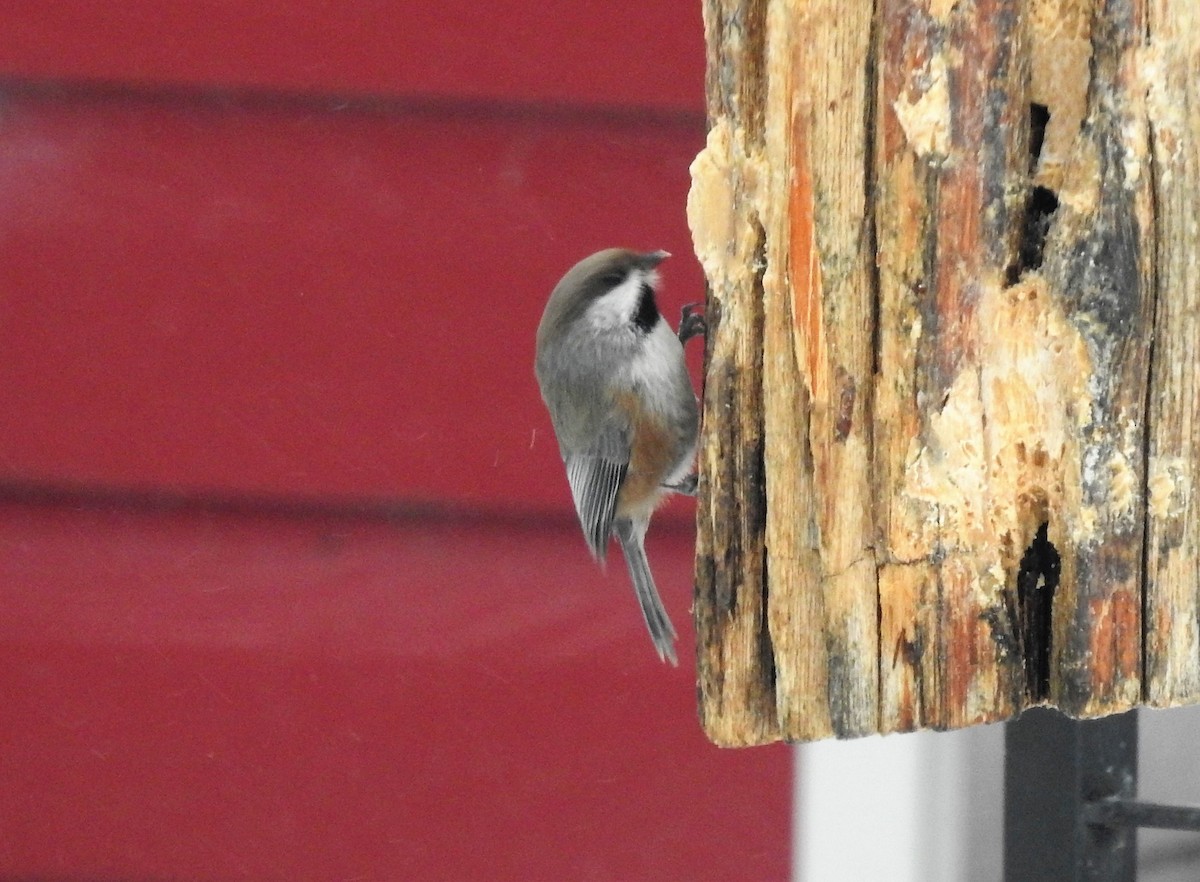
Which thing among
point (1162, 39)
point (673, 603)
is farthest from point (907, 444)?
point (673, 603)

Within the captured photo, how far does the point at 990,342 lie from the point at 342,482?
1154mm

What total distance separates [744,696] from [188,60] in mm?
1266

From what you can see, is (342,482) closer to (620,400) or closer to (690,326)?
(620,400)

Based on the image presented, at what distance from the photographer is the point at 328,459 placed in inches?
80.6

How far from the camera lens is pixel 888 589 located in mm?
1154

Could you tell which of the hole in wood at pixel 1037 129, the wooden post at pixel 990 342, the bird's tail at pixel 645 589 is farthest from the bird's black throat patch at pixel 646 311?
the hole in wood at pixel 1037 129

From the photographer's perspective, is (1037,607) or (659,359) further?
(659,359)

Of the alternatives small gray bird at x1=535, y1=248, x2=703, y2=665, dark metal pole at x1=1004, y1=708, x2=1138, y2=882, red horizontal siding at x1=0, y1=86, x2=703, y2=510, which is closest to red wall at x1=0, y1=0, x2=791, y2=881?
red horizontal siding at x1=0, y1=86, x2=703, y2=510

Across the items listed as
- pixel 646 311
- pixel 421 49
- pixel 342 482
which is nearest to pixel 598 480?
pixel 646 311

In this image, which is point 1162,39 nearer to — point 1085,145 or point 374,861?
point 1085,145

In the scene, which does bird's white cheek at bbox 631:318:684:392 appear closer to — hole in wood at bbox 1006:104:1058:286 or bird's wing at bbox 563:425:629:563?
bird's wing at bbox 563:425:629:563

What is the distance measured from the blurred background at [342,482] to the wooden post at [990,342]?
87 cm

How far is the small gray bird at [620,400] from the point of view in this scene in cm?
181

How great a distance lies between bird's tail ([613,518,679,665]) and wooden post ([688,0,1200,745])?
714mm
